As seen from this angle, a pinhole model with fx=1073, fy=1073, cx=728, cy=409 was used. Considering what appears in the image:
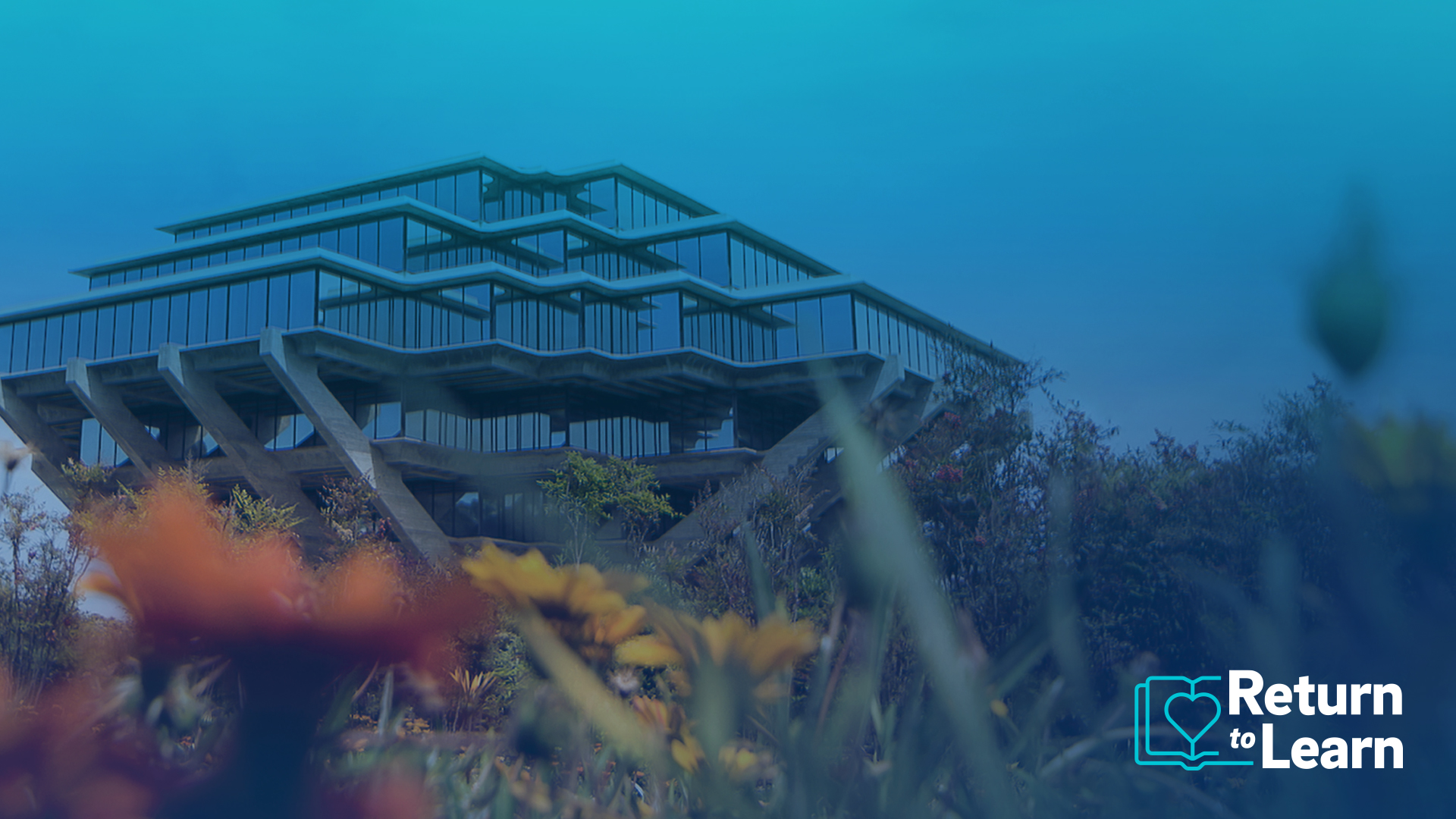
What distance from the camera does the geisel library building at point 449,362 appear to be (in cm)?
3684

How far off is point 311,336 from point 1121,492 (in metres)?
27.4

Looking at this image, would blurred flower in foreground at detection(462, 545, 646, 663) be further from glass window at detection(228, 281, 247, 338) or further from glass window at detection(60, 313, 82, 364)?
glass window at detection(60, 313, 82, 364)

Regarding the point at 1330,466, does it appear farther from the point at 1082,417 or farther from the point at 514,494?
the point at 514,494

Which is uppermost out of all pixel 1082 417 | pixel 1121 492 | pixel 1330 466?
pixel 1082 417

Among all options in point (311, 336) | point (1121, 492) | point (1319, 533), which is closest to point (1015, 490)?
point (1121, 492)

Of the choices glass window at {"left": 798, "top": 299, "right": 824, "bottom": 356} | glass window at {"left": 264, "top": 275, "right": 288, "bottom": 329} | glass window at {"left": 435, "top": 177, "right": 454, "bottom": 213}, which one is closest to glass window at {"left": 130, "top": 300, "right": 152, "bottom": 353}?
glass window at {"left": 264, "top": 275, "right": 288, "bottom": 329}

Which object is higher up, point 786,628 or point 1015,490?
point 1015,490

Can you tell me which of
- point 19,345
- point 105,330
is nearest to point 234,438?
point 105,330

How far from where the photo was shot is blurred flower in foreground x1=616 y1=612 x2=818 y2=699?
131 cm

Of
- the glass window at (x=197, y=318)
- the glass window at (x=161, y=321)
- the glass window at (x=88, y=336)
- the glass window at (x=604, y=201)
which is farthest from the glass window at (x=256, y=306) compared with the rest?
the glass window at (x=604, y=201)

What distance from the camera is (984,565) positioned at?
14867 millimetres

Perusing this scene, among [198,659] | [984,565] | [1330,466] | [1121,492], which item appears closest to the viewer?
[198,659]

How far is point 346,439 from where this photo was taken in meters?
35.8

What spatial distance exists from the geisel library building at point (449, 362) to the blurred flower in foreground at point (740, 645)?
109 ft
